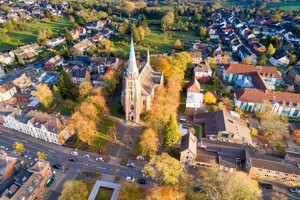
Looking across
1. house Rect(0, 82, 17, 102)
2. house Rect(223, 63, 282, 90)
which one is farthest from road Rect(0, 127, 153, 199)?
house Rect(223, 63, 282, 90)

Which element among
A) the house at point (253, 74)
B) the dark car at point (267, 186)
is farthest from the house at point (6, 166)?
the house at point (253, 74)

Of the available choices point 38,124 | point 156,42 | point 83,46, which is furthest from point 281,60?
point 38,124

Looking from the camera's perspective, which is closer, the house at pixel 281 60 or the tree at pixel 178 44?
the house at pixel 281 60

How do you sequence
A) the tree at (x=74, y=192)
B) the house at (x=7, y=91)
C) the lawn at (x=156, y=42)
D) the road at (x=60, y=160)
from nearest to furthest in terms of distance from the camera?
the tree at (x=74, y=192)
the road at (x=60, y=160)
the house at (x=7, y=91)
the lawn at (x=156, y=42)

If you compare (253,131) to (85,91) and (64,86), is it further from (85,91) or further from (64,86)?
(64,86)

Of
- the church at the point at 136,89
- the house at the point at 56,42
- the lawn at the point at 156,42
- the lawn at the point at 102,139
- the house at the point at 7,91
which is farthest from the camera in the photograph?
the lawn at the point at 156,42

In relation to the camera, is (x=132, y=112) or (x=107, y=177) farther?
(x=132, y=112)

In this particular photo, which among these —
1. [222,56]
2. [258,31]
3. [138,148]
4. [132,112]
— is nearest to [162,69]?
[132,112]

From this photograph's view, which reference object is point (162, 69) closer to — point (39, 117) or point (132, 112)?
point (132, 112)

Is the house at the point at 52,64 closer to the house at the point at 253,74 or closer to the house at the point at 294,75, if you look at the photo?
the house at the point at 253,74
